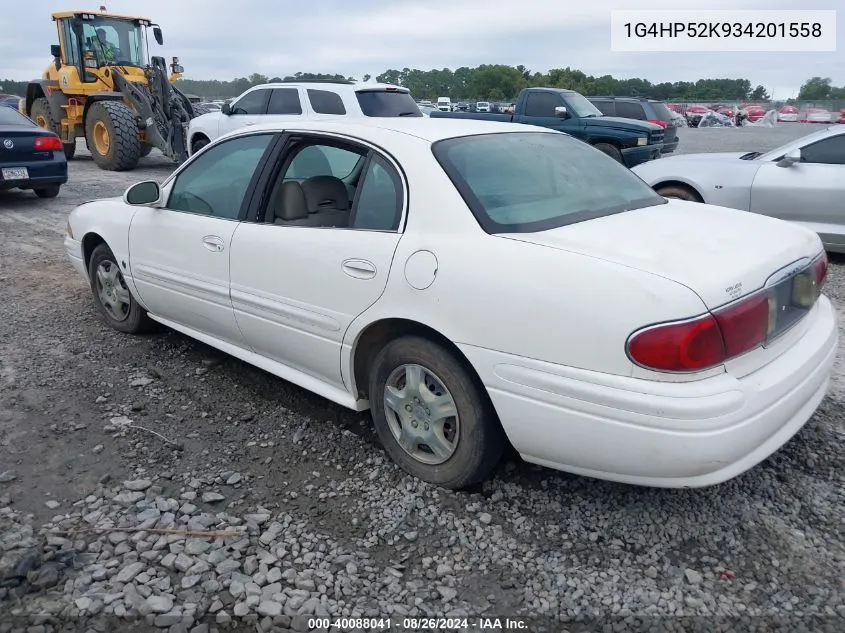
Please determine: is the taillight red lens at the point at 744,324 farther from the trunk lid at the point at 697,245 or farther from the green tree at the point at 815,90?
the green tree at the point at 815,90

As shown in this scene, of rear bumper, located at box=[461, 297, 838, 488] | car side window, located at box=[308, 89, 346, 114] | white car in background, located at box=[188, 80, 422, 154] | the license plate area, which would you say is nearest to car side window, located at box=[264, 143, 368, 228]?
rear bumper, located at box=[461, 297, 838, 488]

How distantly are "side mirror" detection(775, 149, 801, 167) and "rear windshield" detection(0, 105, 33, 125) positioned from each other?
1005cm

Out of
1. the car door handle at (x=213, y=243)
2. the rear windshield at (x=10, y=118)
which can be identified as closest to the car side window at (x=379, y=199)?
the car door handle at (x=213, y=243)

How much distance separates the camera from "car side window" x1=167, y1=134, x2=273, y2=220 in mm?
3842

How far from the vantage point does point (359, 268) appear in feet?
10.1

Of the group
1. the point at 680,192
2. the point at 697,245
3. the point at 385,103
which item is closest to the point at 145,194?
the point at 697,245

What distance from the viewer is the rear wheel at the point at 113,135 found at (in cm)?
1398

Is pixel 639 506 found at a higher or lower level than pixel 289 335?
lower

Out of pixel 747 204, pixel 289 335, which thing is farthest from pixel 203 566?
pixel 747 204

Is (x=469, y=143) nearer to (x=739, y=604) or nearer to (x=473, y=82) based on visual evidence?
(x=739, y=604)

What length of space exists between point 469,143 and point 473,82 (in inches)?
3468

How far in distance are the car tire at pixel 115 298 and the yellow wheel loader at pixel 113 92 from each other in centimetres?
1013

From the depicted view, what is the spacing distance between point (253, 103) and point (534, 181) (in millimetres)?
10630

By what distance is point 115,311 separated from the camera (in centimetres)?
497
